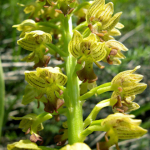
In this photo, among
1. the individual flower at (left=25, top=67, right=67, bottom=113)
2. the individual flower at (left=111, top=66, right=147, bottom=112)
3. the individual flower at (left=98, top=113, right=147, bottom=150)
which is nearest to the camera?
the individual flower at (left=98, top=113, right=147, bottom=150)

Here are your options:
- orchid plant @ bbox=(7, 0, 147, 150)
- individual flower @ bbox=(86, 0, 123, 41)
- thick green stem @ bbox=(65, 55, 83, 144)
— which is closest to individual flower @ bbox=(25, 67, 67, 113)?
orchid plant @ bbox=(7, 0, 147, 150)

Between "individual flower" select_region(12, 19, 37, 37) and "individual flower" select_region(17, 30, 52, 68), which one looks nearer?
"individual flower" select_region(17, 30, 52, 68)

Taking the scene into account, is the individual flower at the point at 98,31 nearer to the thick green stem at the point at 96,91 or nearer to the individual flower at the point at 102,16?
the individual flower at the point at 102,16

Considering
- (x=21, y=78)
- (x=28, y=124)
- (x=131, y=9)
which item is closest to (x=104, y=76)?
(x=21, y=78)

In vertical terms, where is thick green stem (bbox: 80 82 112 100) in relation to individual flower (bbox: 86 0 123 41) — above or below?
below

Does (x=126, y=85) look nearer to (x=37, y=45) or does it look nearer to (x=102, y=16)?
(x=102, y=16)

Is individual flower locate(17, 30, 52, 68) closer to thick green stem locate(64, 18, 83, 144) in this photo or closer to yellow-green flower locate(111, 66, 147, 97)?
thick green stem locate(64, 18, 83, 144)
